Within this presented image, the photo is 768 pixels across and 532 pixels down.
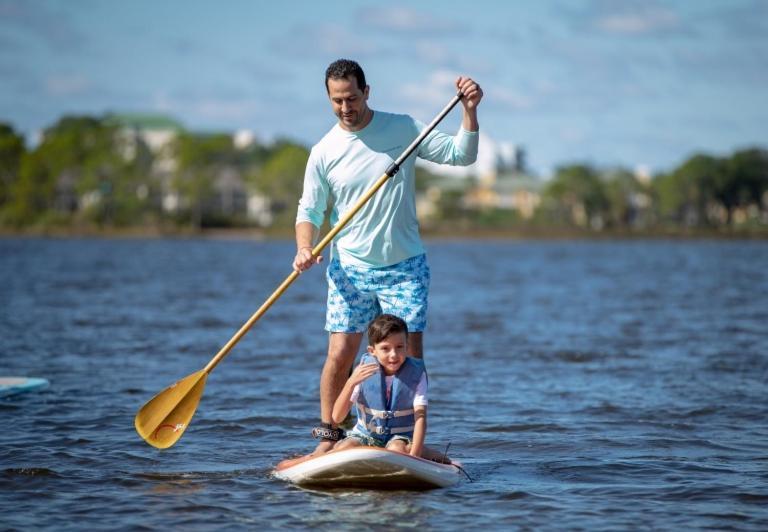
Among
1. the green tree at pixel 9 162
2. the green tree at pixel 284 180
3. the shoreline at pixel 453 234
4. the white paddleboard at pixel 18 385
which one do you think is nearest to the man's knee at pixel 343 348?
the white paddleboard at pixel 18 385

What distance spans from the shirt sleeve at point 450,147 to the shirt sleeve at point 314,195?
66 centimetres

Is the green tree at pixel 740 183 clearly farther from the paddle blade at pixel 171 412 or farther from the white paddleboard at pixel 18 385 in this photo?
the paddle blade at pixel 171 412

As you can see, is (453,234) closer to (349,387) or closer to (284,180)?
(284,180)

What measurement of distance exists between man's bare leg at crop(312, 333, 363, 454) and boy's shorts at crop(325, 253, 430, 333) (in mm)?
66

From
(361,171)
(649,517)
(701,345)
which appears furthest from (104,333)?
(649,517)

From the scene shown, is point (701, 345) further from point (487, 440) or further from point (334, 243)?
point (334, 243)

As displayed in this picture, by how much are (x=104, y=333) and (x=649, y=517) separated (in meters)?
12.5

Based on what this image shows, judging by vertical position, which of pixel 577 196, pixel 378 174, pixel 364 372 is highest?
pixel 577 196

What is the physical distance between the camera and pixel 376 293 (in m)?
7.58

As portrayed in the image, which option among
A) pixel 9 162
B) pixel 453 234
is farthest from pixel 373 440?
pixel 9 162

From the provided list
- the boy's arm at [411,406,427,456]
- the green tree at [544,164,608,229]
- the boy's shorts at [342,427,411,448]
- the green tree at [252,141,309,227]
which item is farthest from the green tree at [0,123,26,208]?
the boy's arm at [411,406,427,456]

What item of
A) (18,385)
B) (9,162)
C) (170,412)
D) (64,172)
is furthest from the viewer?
(9,162)

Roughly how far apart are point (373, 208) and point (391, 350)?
927 millimetres

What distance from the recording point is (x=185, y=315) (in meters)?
22.0
